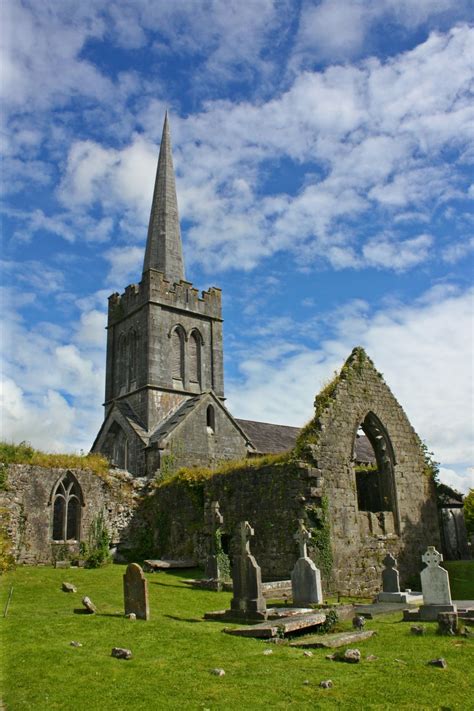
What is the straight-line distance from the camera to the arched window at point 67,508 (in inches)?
837

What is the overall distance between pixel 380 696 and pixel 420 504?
13576 mm

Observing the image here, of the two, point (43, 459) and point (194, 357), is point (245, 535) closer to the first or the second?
point (43, 459)

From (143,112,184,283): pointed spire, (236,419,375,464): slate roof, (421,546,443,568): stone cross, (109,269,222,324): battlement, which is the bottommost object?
(421,546,443,568): stone cross

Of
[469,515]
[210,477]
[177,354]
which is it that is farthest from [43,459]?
[469,515]

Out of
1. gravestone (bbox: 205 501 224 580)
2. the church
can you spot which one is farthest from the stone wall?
the church

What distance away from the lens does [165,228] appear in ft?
119

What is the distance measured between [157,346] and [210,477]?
1333 cm

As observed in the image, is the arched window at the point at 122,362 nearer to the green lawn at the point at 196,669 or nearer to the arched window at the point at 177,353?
the arched window at the point at 177,353

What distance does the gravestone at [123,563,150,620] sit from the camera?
36.0 feet

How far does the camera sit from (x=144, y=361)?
3194cm

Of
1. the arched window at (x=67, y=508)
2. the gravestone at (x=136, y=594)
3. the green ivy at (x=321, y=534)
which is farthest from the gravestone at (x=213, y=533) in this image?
the gravestone at (x=136, y=594)

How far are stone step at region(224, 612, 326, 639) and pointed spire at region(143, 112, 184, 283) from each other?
25726 millimetres

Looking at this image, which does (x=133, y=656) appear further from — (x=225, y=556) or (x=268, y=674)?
(x=225, y=556)

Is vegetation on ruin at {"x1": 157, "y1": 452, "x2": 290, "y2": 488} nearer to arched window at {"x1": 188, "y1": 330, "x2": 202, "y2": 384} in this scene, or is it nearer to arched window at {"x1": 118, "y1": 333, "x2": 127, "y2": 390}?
arched window at {"x1": 188, "y1": 330, "x2": 202, "y2": 384}
